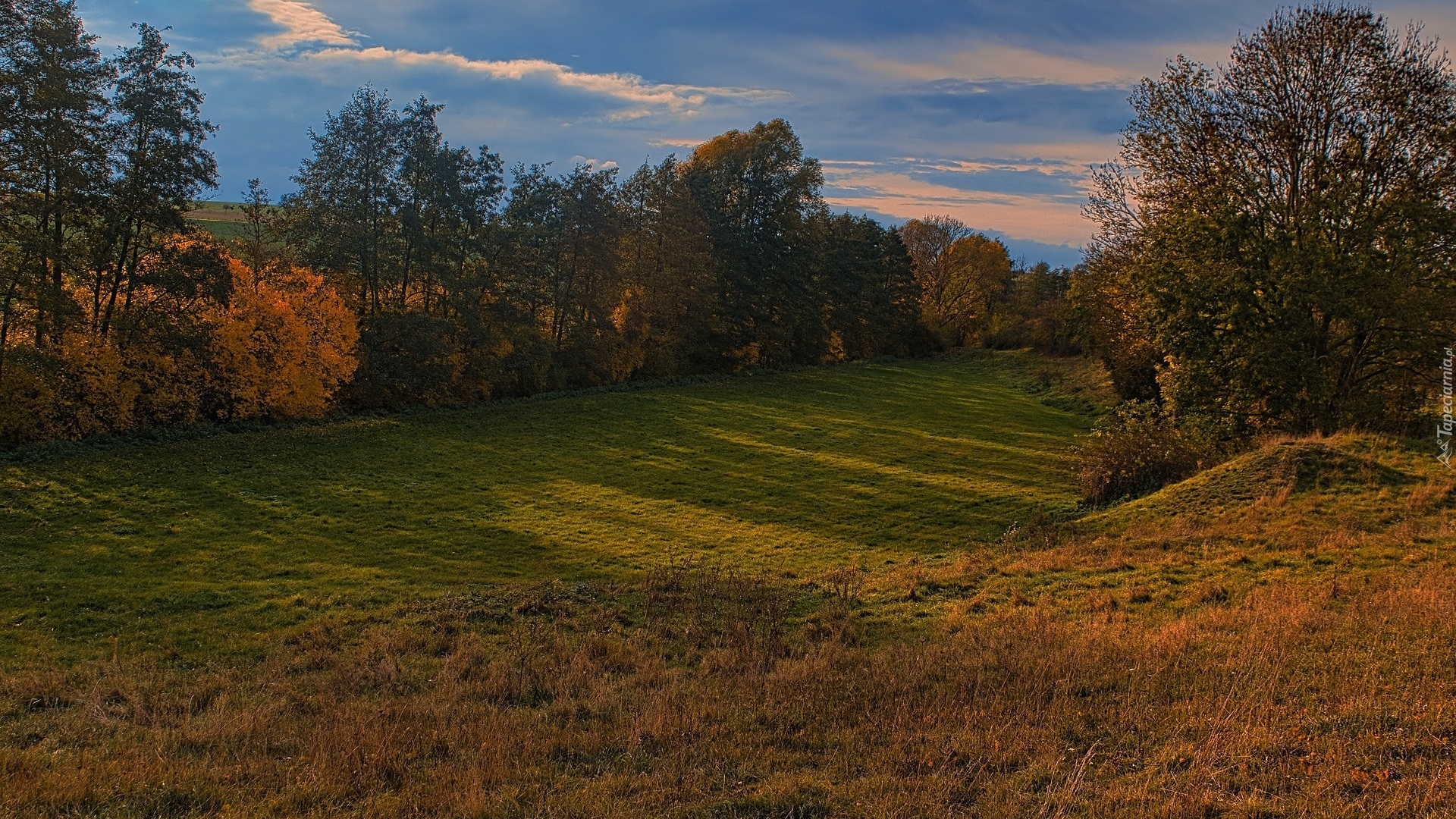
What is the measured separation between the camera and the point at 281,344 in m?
35.2

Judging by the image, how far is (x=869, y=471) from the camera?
32.6 meters

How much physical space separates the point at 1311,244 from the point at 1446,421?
6.45 metres

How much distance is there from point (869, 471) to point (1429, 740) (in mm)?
26102

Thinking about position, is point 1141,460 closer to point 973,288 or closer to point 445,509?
point 445,509

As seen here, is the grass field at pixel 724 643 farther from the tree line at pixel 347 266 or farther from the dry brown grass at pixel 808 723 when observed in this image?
the tree line at pixel 347 266

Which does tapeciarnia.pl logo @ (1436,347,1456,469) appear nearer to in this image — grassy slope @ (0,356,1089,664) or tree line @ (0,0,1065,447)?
grassy slope @ (0,356,1089,664)

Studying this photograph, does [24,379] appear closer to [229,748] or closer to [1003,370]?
[229,748]

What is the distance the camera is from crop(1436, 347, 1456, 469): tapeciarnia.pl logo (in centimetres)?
1805

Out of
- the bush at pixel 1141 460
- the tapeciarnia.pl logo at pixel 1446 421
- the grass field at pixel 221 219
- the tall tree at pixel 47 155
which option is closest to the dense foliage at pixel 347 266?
the tall tree at pixel 47 155

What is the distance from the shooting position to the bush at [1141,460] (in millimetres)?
23312

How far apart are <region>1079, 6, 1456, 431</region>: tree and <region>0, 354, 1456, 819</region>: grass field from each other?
14.9 feet

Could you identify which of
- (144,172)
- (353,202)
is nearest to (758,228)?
(353,202)

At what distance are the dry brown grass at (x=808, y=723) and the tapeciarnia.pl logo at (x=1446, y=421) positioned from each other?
888 cm

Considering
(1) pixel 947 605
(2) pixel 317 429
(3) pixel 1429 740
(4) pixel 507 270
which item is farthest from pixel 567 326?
(3) pixel 1429 740
